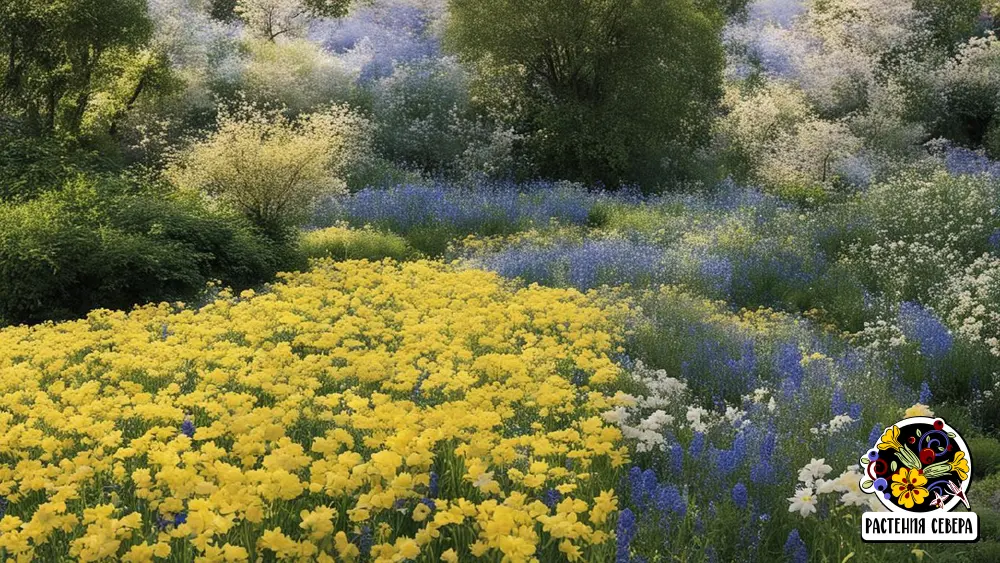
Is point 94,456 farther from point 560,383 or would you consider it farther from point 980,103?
point 980,103

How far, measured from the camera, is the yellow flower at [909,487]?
11.6ft

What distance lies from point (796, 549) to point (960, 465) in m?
0.98

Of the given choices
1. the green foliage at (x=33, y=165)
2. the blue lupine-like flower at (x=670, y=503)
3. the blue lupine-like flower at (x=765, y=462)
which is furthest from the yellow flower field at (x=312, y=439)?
the green foliage at (x=33, y=165)

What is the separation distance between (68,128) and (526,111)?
8530mm

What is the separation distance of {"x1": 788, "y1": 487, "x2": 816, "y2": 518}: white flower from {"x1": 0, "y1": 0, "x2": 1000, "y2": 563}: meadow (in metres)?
0.07

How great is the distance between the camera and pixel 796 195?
14414 millimetres

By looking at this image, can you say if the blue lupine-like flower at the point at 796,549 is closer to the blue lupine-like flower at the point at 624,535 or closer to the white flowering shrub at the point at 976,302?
the blue lupine-like flower at the point at 624,535

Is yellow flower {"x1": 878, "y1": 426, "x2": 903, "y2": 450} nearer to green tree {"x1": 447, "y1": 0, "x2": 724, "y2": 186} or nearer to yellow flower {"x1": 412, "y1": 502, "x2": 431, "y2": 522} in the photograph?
yellow flower {"x1": 412, "y1": 502, "x2": 431, "y2": 522}

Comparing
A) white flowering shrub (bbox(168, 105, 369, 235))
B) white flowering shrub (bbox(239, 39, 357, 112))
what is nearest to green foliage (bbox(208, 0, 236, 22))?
white flowering shrub (bbox(239, 39, 357, 112))

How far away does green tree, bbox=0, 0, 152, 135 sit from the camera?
12.4m

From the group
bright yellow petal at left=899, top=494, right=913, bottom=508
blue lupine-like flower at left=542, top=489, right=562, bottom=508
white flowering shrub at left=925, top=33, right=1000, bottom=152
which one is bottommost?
blue lupine-like flower at left=542, top=489, right=562, bottom=508

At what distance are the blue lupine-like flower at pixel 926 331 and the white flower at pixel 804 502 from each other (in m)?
3.51

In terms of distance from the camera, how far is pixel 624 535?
3223 millimetres

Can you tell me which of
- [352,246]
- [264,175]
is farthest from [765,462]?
[264,175]
